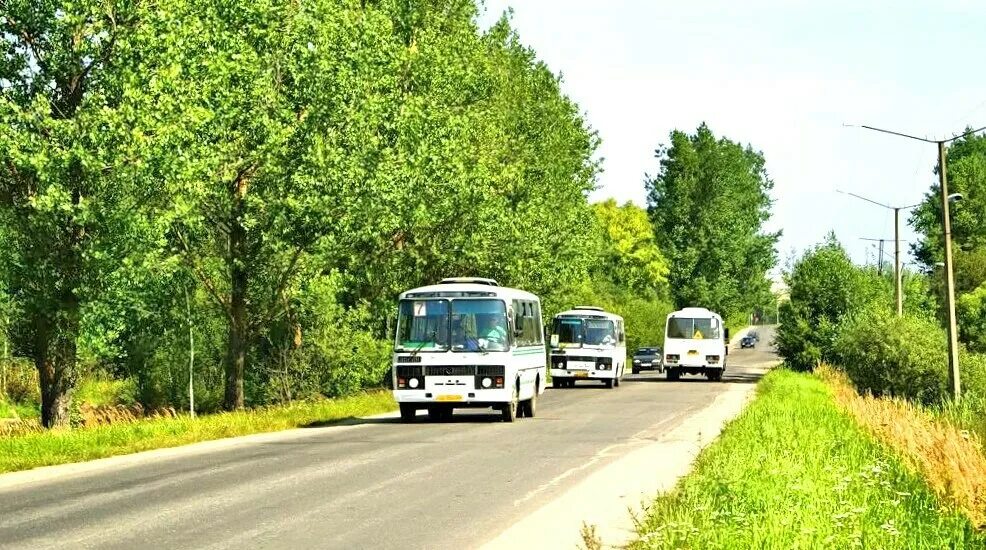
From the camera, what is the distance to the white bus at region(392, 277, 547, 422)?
2998 cm

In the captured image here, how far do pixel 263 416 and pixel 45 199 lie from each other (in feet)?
21.7

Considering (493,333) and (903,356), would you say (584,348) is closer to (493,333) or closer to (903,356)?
(903,356)

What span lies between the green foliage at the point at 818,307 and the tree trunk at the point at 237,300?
37.0 metres

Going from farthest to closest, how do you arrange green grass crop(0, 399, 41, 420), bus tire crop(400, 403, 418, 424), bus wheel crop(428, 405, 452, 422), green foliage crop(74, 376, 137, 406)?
green foliage crop(74, 376, 137, 406)
green grass crop(0, 399, 41, 420)
bus wheel crop(428, 405, 452, 422)
bus tire crop(400, 403, 418, 424)

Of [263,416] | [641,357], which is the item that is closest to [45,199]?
[263,416]

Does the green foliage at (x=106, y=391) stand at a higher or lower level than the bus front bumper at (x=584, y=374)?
lower

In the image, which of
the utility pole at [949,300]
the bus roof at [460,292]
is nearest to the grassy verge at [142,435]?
the bus roof at [460,292]

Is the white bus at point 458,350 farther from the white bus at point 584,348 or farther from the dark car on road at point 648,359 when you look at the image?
the dark car on road at point 648,359

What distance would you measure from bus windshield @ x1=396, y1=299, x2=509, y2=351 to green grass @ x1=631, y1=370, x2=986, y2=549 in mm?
11658

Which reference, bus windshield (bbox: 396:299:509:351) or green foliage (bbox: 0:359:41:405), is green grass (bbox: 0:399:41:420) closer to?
green foliage (bbox: 0:359:41:405)

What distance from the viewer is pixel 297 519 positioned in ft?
43.8

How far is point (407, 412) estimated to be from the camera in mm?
31312

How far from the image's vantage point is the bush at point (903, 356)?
56.8 metres

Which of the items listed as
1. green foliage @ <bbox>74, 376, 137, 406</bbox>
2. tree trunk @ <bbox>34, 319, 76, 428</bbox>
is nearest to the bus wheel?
tree trunk @ <bbox>34, 319, 76, 428</bbox>
